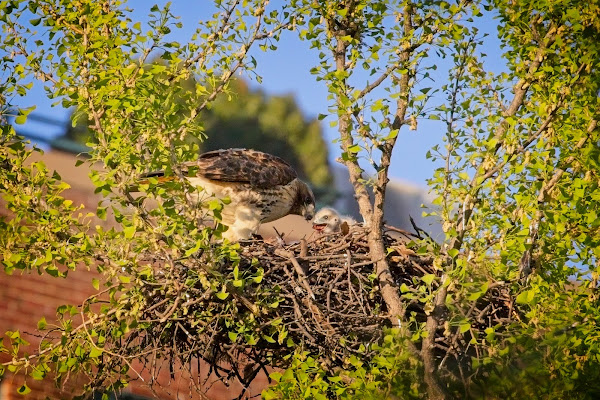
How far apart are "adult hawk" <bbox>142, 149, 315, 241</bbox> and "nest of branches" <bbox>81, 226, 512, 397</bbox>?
635 millimetres

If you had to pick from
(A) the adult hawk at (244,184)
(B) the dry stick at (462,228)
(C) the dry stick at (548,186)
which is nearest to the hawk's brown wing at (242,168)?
(A) the adult hawk at (244,184)

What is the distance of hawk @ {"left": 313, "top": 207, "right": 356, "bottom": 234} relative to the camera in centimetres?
310

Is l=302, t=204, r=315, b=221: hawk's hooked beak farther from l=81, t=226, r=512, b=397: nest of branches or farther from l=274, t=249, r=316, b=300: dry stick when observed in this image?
l=274, t=249, r=316, b=300: dry stick

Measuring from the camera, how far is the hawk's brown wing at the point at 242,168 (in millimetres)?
3176

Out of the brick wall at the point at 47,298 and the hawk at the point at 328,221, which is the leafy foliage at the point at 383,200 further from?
the brick wall at the point at 47,298

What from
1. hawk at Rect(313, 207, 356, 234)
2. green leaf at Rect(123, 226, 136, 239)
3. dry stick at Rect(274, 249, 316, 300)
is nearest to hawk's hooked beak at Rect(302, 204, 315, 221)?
hawk at Rect(313, 207, 356, 234)

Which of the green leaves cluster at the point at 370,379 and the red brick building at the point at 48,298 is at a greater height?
the red brick building at the point at 48,298

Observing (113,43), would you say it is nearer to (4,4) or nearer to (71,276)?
(4,4)

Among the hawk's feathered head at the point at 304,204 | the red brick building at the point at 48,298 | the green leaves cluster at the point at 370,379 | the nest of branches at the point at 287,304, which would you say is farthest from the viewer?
the red brick building at the point at 48,298

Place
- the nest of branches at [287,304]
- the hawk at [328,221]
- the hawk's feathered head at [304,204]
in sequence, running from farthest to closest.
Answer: the hawk's feathered head at [304,204]
the hawk at [328,221]
the nest of branches at [287,304]

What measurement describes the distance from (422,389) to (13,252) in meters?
1.08

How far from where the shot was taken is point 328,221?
322 centimetres

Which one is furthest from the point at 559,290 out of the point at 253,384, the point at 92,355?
the point at 253,384

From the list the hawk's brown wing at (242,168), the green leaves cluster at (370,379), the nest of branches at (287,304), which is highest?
the hawk's brown wing at (242,168)
